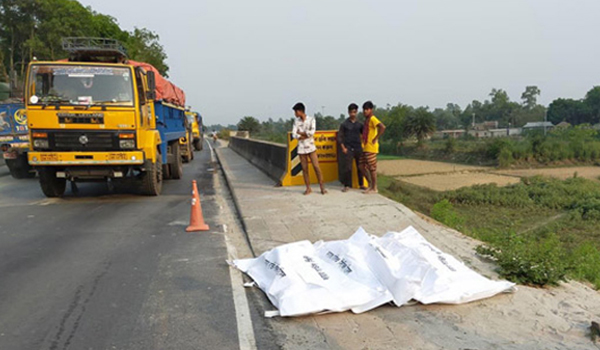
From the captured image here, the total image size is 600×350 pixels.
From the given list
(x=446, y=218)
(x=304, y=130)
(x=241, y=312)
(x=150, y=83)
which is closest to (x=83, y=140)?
(x=150, y=83)

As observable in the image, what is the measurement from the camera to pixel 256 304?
4027mm

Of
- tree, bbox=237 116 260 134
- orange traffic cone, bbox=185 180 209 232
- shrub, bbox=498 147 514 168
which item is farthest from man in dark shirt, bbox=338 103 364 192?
tree, bbox=237 116 260 134

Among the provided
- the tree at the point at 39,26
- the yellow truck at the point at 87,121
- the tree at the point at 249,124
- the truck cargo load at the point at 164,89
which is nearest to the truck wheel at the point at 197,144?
the tree at the point at 39,26

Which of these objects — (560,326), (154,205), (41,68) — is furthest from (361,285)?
(41,68)

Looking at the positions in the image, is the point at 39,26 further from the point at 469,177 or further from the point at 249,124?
the point at 249,124

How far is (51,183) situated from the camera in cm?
977

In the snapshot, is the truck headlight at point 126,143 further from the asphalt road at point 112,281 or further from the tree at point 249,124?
the tree at point 249,124

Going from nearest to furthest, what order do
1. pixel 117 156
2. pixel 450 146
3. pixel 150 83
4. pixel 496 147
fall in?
pixel 117 156 < pixel 150 83 < pixel 496 147 < pixel 450 146

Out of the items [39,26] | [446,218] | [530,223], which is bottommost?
[530,223]

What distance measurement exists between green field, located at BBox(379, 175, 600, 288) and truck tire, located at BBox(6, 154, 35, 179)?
1222 cm

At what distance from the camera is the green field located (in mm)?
4500

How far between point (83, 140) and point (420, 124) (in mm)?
48602

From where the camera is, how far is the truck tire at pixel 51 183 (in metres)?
9.59

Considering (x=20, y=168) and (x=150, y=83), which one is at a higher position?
(x=150, y=83)
